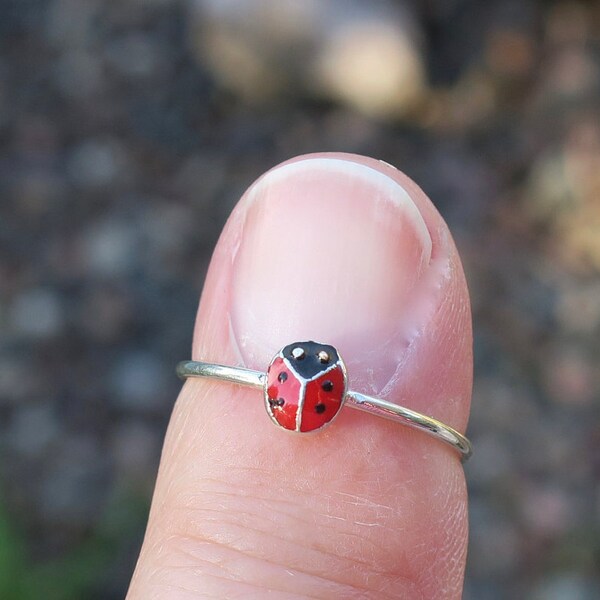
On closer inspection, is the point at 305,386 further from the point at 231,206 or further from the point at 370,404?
the point at 231,206

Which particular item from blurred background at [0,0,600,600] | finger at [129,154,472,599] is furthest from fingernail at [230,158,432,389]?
blurred background at [0,0,600,600]

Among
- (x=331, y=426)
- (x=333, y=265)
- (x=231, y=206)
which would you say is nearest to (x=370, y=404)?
(x=331, y=426)

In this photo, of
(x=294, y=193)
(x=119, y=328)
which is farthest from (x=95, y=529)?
(x=294, y=193)

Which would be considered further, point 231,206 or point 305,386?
point 231,206

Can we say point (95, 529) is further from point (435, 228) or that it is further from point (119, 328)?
point (435, 228)

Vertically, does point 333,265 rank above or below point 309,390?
above

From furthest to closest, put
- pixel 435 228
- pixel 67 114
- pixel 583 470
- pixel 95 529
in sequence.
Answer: pixel 67 114 → pixel 583 470 → pixel 95 529 → pixel 435 228
